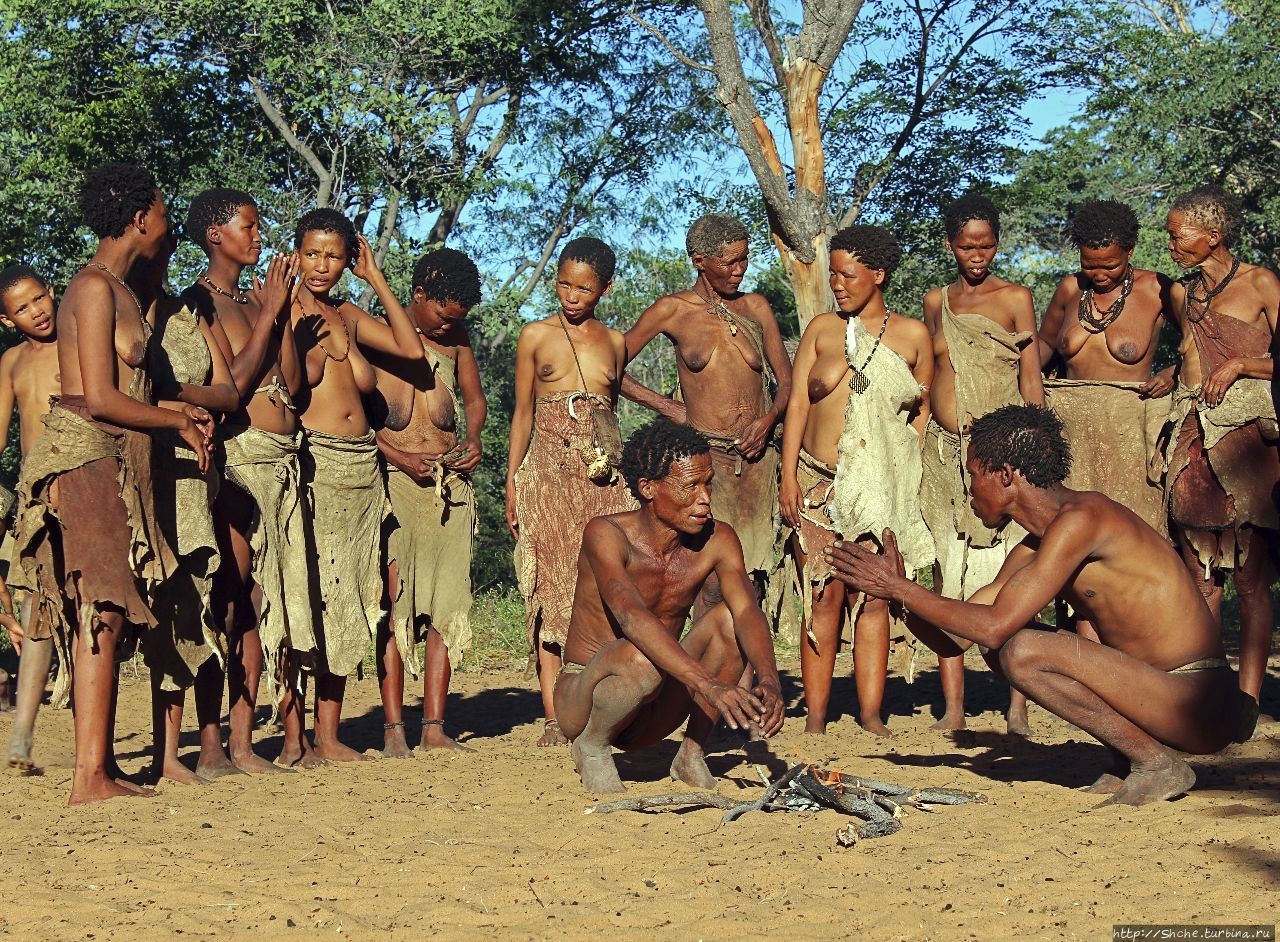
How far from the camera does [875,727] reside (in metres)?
6.64

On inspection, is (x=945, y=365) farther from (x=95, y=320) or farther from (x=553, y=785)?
(x=95, y=320)

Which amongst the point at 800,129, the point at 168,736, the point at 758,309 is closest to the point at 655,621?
the point at 168,736

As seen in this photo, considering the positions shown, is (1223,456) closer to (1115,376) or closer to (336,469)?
(1115,376)

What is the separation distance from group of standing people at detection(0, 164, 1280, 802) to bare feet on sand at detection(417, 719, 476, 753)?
38 mm

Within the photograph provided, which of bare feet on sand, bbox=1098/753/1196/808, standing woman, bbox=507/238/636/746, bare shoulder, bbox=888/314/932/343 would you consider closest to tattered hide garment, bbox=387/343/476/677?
standing woman, bbox=507/238/636/746

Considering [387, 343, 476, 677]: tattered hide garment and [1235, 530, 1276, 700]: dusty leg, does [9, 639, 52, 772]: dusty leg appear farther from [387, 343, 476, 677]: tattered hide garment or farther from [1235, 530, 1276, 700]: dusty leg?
[1235, 530, 1276, 700]: dusty leg

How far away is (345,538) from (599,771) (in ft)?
5.84

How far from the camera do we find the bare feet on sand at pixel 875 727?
21.6 ft

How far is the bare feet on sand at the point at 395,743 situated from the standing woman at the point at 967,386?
2.43 meters

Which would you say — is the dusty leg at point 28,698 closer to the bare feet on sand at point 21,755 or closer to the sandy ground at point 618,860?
the bare feet on sand at point 21,755

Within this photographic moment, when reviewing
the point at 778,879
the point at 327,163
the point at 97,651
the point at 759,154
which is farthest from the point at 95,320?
the point at 327,163

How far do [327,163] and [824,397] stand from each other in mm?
10266

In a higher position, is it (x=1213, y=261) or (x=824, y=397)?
(x=1213, y=261)

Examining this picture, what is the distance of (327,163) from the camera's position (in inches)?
615
